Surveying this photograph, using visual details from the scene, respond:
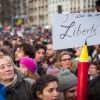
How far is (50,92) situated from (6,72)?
59cm

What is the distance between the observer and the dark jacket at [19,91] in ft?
10.5

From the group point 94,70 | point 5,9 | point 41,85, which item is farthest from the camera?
point 5,9

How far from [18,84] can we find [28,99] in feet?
0.60

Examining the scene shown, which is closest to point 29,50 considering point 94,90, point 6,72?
point 6,72

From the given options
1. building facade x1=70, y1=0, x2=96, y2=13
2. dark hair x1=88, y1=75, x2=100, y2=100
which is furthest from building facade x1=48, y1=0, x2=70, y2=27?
dark hair x1=88, y1=75, x2=100, y2=100

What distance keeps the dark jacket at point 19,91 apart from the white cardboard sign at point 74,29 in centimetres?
70

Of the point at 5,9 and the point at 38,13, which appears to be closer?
the point at 5,9

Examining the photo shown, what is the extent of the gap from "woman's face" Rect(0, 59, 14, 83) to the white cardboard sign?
2.27ft

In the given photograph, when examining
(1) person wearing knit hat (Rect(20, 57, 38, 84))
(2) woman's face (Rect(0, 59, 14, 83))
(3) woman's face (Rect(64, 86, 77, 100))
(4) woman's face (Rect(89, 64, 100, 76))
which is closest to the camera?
(3) woman's face (Rect(64, 86, 77, 100))

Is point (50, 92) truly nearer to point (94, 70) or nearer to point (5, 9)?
point (94, 70)

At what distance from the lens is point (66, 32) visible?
284cm

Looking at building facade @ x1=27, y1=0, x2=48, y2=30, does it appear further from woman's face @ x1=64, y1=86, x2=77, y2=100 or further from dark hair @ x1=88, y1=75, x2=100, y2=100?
dark hair @ x1=88, y1=75, x2=100, y2=100

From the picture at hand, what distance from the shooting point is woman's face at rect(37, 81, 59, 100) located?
2895 mm

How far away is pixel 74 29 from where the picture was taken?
112 inches
